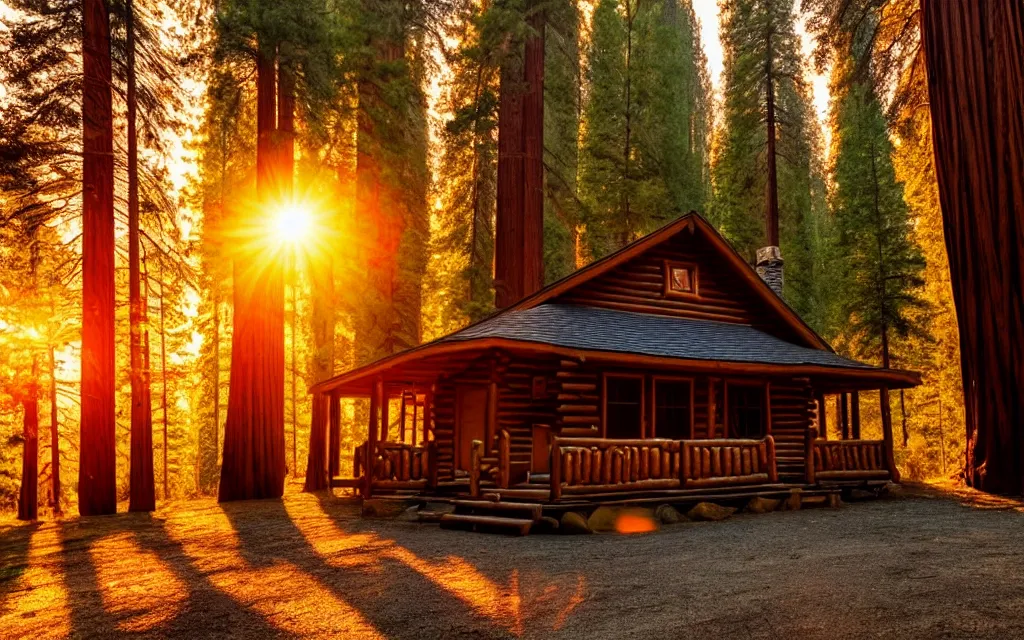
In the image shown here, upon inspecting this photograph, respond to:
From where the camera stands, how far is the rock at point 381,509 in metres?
15.3

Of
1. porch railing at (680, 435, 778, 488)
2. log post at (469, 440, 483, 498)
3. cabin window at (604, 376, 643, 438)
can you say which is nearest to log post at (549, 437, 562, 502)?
log post at (469, 440, 483, 498)

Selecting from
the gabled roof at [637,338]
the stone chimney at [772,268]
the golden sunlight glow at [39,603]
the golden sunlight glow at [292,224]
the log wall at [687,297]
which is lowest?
the golden sunlight glow at [39,603]

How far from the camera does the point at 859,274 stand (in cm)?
3209

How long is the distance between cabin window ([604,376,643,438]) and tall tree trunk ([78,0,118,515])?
36.5ft

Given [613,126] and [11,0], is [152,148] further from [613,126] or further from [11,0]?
[613,126]

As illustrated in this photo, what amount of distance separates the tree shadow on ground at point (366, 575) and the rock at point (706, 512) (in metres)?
6.07

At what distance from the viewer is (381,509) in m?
15.3

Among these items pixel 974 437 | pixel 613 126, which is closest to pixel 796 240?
pixel 613 126

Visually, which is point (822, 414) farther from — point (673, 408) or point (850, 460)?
point (673, 408)

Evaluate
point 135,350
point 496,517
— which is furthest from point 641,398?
point 135,350

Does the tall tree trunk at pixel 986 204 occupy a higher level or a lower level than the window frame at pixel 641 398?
higher

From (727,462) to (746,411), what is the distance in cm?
326

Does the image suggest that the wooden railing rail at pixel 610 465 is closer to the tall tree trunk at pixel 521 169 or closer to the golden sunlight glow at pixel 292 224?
the tall tree trunk at pixel 521 169

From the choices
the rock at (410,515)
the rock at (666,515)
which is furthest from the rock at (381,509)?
the rock at (666,515)
